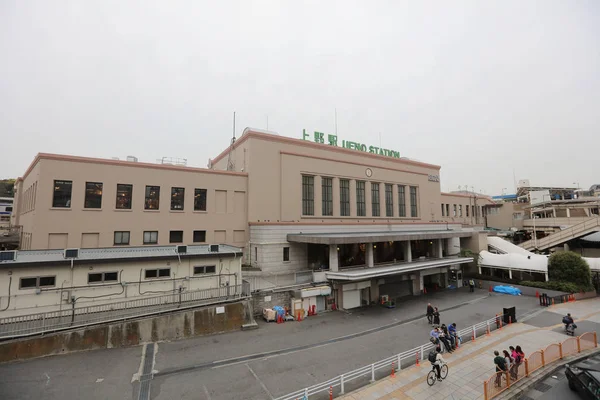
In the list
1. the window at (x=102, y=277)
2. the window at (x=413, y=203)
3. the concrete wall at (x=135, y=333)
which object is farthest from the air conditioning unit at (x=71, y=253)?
the window at (x=413, y=203)

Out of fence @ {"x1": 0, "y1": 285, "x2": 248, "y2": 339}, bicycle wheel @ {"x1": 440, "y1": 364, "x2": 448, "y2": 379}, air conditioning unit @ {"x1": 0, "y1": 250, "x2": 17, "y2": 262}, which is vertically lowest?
bicycle wheel @ {"x1": 440, "y1": 364, "x2": 448, "y2": 379}

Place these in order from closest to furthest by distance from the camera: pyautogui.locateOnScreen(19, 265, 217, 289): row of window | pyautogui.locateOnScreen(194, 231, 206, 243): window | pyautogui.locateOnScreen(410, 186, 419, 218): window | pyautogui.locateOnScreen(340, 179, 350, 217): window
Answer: pyautogui.locateOnScreen(19, 265, 217, 289): row of window < pyautogui.locateOnScreen(194, 231, 206, 243): window < pyautogui.locateOnScreen(340, 179, 350, 217): window < pyautogui.locateOnScreen(410, 186, 419, 218): window

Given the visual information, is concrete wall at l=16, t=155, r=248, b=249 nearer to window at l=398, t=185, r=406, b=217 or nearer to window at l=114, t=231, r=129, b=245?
window at l=114, t=231, r=129, b=245

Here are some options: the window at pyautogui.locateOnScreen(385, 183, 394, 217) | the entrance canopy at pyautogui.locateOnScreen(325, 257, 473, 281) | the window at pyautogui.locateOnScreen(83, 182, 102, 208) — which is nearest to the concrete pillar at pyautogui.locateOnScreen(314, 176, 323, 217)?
the entrance canopy at pyautogui.locateOnScreen(325, 257, 473, 281)

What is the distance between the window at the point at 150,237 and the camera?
1162 inches

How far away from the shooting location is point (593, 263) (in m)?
32.8

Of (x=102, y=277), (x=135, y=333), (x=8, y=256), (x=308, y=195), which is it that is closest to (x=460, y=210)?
(x=308, y=195)

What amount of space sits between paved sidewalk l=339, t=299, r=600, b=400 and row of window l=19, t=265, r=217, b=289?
557 inches

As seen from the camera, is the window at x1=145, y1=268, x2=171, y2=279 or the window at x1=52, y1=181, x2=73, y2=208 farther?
the window at x1=52, y1=181, x2=73, y2=208

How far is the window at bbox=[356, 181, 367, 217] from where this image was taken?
41.0 m

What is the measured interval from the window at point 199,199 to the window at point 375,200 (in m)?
24.5

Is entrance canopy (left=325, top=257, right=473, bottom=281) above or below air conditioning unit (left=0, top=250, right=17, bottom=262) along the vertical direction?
below

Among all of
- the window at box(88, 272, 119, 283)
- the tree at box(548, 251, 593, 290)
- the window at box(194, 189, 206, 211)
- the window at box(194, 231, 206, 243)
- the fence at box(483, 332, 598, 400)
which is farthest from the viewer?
the window at box(194, 189, 206, 211)

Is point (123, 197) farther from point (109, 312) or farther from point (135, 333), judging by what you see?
point (135, 333)
